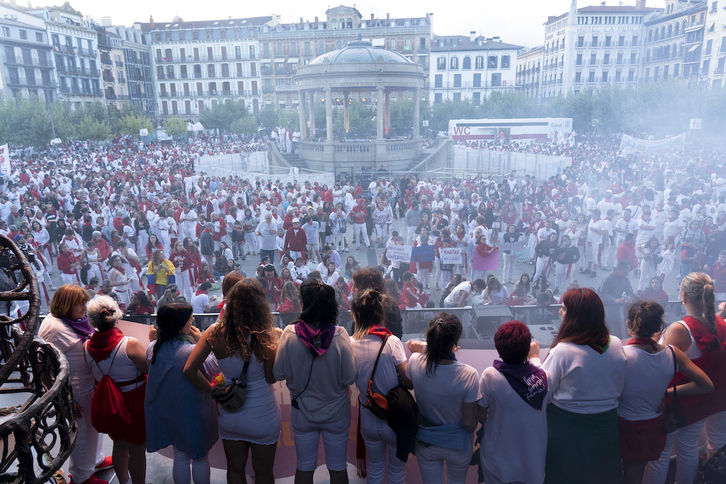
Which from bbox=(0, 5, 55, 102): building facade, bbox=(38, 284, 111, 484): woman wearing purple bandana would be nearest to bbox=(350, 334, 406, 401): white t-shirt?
bbox=(38, 284, 111, 484): woman wearing purple bandana

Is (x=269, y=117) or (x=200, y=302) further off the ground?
(x=269, y=117)

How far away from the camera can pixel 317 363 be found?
9.46ft

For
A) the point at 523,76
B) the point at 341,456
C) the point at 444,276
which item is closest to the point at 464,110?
the point at 523,76

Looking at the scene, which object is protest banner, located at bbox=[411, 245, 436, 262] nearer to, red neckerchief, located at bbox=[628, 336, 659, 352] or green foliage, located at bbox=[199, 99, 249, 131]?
red neckerchief, located at bbox=[628, 336, 659, 352]

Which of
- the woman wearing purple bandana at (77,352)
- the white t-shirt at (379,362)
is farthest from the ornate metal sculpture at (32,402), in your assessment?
the white t-shirt at (379,362)

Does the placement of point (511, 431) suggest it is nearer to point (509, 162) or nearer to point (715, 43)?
point (509, 162)

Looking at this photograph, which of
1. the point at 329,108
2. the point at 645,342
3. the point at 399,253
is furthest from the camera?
the point at 329,108

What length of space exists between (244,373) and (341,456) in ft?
2.70

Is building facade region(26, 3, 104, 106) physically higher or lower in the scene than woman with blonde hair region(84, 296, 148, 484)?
higher

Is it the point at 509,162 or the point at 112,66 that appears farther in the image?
the point at 112,66

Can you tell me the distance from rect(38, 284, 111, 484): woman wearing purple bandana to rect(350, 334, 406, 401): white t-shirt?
190cm

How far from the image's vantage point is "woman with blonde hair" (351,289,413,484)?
2912 mm

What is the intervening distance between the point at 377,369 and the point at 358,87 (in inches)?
928

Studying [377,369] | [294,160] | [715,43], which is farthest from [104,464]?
[715,43]
